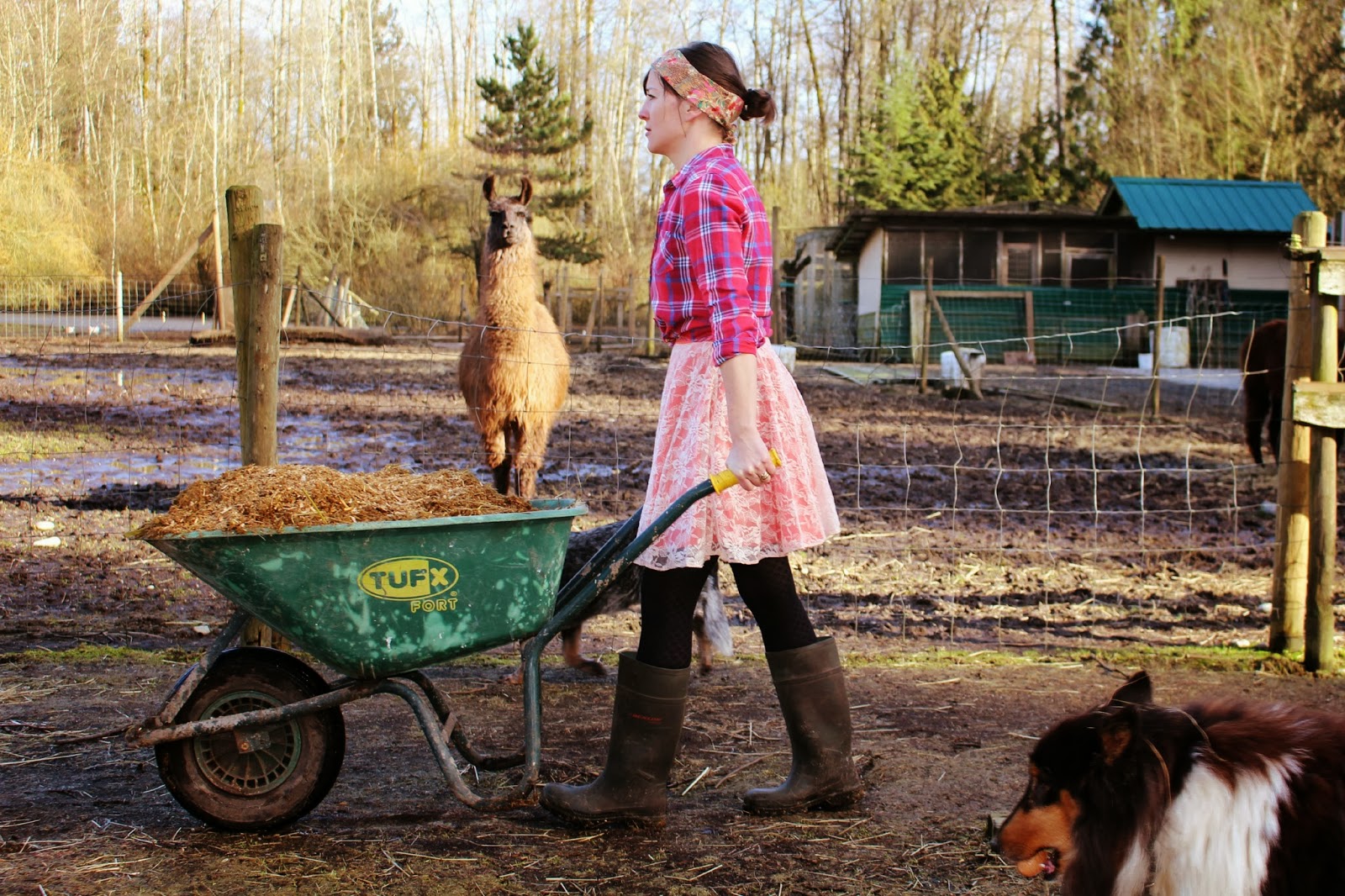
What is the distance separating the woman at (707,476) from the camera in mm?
2611

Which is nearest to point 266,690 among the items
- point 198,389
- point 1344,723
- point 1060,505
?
point 1344,723

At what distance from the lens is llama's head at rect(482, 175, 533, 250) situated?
281 inches

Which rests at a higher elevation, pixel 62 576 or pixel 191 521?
pixel 191 521

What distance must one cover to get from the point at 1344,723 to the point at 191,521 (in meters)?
2.43

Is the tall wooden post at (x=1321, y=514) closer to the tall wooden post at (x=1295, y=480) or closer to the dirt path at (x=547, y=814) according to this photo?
the tall wooden post at (x=1295, y=480)

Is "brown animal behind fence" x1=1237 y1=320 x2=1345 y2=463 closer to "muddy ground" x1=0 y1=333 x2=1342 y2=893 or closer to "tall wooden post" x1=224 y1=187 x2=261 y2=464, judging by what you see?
"muddy ground" x1=0 y1=333 x2=1342 y2=893

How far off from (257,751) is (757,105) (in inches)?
82.0

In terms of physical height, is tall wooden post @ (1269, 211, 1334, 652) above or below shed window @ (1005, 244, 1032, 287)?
below

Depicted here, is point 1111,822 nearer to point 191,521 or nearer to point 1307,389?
point 191,521

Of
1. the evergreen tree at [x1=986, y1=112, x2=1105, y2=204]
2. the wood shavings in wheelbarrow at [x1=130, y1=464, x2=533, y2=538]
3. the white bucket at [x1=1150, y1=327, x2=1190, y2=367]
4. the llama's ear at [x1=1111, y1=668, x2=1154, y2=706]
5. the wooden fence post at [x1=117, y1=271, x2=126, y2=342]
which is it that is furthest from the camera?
the evergreen tree at [x1=986, y1=112, x2=1105, y2=204]

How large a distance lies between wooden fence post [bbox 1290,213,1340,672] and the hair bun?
2753 millimetres

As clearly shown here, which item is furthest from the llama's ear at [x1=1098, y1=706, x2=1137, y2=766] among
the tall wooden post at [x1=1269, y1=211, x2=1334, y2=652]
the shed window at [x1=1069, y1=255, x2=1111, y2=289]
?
the shed window at [x1=1069, y1=255, x2=1111, y2=289]

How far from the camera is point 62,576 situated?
5.49 meters

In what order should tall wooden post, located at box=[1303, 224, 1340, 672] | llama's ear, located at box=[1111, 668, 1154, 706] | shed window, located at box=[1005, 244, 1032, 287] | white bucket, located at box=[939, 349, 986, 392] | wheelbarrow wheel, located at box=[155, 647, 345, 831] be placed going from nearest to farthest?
llama's ear, located at box=[1111, 668, 1154, 706] < wheelbarrow wheel, located at box=[155, 647, 345, 831] < tall wooden post, located at box=[1303, 224, 1340, 672] < white bucket, located at box=[939, 349, 986, 392] < shed window, located at box=[1005, 244, 1032, 287]
